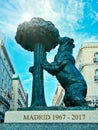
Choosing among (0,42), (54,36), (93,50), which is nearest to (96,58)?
(93,50)

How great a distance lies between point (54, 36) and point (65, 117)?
327 cm

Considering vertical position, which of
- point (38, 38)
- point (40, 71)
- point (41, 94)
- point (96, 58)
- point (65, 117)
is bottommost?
point (65, 117)

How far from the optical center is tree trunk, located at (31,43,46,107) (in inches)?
466

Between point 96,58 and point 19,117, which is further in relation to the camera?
point 96,58

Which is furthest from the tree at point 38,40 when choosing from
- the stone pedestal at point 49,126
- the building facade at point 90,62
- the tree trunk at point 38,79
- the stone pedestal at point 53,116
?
the building facade at point 90,62

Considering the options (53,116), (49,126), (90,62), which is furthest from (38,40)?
(90,62)

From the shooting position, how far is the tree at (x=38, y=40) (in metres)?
12.2

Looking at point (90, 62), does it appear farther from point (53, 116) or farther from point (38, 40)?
point (53, 116)

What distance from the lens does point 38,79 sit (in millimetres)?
12234

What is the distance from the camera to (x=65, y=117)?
10.8 m

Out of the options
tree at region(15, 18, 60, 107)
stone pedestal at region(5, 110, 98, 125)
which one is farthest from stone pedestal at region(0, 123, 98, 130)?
tree at region(15, 18, 60, 107)

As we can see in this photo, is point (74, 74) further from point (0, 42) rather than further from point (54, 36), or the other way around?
point (0, 42)

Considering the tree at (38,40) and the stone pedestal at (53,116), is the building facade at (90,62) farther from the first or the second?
the stone pedestal at (53,116)

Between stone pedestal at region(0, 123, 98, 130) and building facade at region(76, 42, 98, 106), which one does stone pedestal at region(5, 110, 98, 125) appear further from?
building facade at region(76, 42, 98, 106)
